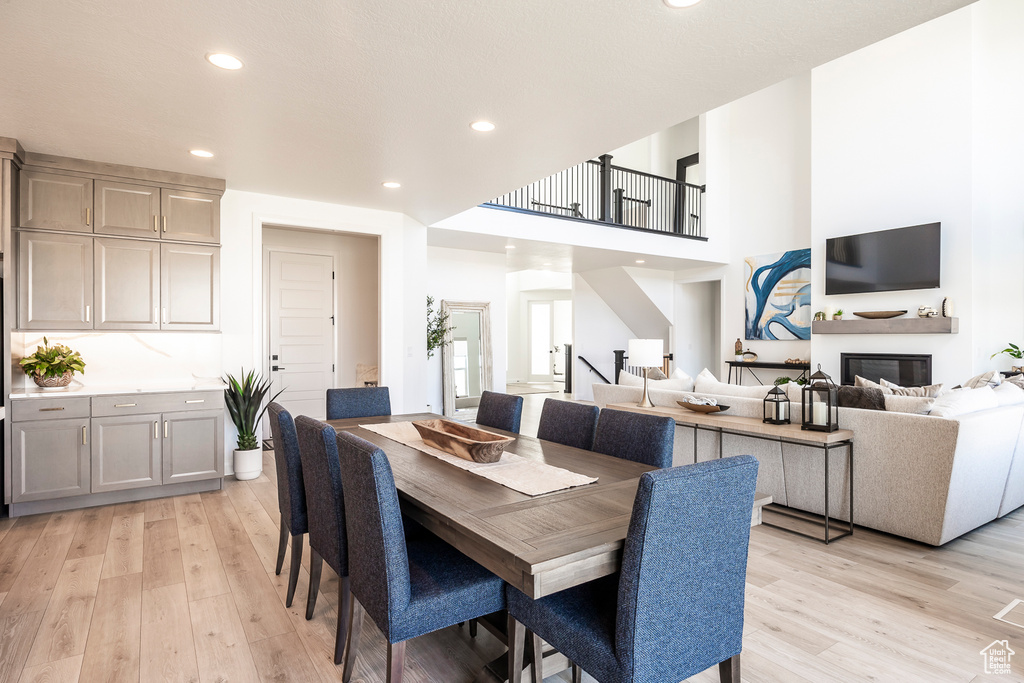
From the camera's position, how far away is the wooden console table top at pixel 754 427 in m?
3.27

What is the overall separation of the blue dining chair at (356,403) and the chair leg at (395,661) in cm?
209

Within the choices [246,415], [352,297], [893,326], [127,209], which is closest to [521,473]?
[246,415]

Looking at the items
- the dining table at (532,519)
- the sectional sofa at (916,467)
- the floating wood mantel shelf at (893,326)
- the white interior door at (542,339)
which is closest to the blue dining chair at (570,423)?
the dining table at (532,519)

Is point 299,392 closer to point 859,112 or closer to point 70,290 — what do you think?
point 70,290

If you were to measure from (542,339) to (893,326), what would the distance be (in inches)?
329

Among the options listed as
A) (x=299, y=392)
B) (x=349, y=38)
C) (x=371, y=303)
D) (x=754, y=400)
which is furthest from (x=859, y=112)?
(x=299, y=392)

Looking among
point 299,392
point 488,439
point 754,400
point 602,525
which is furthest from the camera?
point 299,392

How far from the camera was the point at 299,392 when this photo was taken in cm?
650

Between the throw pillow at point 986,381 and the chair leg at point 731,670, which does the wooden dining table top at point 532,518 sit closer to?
the chair leg at point 731,670

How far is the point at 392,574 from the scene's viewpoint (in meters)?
1.59

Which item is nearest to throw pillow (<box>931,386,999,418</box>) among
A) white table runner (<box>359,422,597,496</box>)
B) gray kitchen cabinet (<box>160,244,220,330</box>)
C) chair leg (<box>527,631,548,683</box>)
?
white table runner (<box>359,422,597,496</box>)

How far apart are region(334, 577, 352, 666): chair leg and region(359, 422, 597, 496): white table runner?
604mm

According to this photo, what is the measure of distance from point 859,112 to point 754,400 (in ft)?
18.0

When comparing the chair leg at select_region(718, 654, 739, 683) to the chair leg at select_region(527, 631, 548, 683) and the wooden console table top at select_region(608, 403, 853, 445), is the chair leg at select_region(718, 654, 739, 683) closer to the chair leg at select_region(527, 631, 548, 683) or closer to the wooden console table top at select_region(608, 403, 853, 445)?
the chair leg at select_region(527, 631, 548, 683)
